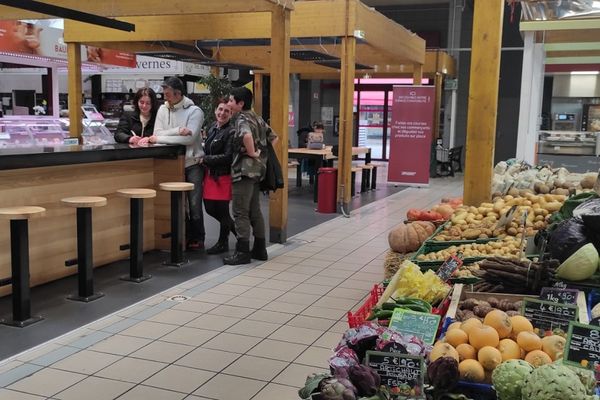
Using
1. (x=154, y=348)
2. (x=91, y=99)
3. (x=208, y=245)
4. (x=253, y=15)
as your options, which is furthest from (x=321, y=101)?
(x=154, y=348)

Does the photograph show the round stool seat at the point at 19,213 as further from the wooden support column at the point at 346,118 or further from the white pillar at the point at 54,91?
the white pillar at the point at 54,91

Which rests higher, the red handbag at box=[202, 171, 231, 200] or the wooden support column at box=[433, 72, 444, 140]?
the wooden support column at box=[433, 72, 444, 140]

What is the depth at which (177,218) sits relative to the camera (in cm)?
584

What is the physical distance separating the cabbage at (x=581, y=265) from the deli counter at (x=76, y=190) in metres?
3.78

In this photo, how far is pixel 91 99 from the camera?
755 inches

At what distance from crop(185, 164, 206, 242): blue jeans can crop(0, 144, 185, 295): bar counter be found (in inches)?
5.5

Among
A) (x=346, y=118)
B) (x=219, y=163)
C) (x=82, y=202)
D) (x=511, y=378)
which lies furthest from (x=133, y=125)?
(x=511, y=378)

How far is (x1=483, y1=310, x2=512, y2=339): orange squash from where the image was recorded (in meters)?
2.39

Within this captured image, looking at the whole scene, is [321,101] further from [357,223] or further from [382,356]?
[382,356]

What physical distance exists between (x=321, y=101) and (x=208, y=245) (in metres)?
15.1

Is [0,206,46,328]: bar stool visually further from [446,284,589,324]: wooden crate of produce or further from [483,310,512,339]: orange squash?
[483,310,512,339]: orange squash

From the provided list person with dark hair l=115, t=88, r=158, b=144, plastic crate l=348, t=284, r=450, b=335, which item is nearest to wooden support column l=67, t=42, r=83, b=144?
person with dark hair l=115, t=88, r=158, b=144

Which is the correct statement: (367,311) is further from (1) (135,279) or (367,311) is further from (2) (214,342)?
(1) (135,279)

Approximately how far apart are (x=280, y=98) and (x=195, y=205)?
5.25 ft
